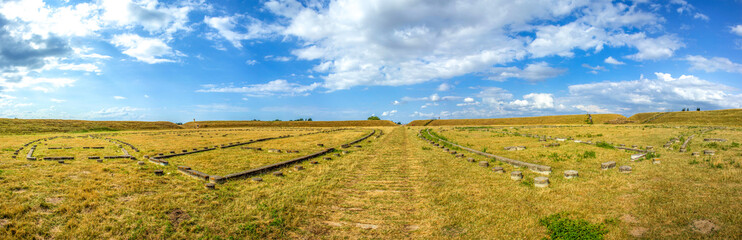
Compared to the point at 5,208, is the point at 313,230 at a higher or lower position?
lower

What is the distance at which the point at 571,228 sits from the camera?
5797 mm

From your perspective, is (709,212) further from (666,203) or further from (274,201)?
(274,201)

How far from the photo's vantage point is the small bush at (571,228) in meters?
5.54

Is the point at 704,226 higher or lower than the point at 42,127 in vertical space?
Answer: lower

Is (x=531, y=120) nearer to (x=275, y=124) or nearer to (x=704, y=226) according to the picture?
(x=275, y=124)

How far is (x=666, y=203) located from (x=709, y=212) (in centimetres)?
69

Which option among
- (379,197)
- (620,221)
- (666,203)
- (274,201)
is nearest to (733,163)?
(666,203)

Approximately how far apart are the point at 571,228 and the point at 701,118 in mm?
87282

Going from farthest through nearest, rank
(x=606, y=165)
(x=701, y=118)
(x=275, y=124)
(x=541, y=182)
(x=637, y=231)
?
1. (x=275, y=124)
2. (x=701, y=118)
3. (x=606, y=165)
4. (x=541, y=182)
5. (x=637, y=231)

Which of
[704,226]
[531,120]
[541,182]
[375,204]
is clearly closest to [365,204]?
[375,204]

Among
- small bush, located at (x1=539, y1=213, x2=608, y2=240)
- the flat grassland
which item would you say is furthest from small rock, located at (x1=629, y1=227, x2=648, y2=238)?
small bush, located at (x1=539, y1=213, x2=608, y2=240)

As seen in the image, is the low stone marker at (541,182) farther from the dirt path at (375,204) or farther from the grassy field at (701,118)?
the grassy field at (701,118)

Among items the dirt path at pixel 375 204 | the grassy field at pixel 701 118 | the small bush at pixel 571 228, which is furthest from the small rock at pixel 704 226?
the grassy field at pixel 701 118

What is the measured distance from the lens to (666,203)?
7008 mm
